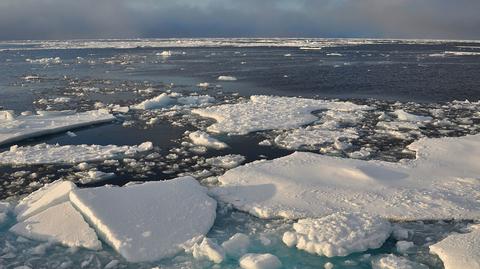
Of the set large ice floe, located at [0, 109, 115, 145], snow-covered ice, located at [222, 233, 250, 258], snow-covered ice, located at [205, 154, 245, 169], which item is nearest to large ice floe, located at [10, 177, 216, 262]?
snow-covered ice, located at [222, 233, 250, 258]

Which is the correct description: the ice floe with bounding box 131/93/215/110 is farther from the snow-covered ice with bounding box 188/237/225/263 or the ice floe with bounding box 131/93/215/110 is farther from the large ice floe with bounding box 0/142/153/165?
the snow-covered ice with bounding box 188/237/225/263

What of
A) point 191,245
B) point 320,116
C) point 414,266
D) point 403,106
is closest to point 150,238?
point 191,245

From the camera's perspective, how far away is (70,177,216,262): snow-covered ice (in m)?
6.23

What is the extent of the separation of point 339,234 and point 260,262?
4.16ft

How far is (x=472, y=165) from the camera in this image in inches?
375

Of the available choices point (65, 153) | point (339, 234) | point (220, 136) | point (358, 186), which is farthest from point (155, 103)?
point (339, 234)

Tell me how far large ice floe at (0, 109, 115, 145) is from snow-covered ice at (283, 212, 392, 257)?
29.5 ft

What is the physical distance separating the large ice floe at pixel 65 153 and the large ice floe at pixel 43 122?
40.3 inches

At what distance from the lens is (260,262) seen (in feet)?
18.6

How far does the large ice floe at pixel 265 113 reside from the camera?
529 inches

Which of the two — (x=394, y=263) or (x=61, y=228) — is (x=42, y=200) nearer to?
(x=61, y=228)

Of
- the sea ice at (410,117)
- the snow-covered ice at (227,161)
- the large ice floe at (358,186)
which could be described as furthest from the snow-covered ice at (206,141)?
the sea ice at (410,117)

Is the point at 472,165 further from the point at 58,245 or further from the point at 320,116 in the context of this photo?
the point at 58,245

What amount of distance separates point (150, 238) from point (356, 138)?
728 centimetres
